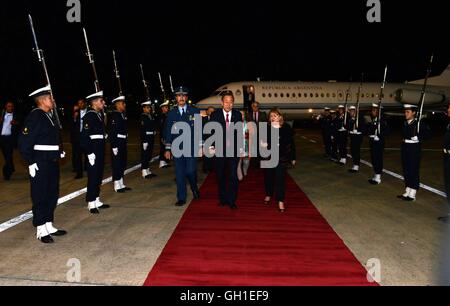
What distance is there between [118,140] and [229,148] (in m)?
2.99

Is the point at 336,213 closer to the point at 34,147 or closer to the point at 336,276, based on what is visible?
the point at 336,276

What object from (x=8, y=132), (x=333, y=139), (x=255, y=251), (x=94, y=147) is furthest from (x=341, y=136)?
(x=8, y=132)

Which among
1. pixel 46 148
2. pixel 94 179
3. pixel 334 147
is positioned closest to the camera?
pixel 46 148

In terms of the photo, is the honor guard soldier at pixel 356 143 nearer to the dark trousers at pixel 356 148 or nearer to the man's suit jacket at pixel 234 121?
the dark trousers at pixel 356 148

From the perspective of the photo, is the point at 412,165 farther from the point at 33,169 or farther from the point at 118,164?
the point at 33,169

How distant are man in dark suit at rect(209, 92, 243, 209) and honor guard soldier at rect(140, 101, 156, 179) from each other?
4.14 metres

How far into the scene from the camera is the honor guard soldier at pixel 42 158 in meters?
6.04

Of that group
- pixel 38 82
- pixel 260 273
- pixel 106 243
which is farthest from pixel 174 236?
pixel 38 82

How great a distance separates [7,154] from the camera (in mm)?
11328

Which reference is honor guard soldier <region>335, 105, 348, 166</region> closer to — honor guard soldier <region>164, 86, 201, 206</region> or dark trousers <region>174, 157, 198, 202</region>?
honor guard soldier <region>164, 86, 201, 206</region>

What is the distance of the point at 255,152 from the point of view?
9180mm

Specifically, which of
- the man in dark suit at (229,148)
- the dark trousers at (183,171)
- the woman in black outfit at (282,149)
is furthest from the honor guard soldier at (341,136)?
the dark trousers at (183,171)

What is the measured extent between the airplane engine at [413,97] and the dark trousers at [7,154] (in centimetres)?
2689

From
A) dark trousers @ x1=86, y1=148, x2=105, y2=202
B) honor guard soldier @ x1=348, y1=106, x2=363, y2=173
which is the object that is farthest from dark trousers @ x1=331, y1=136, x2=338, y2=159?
dark trousers @ x1=86, y1=148, x2=105, y2=202
